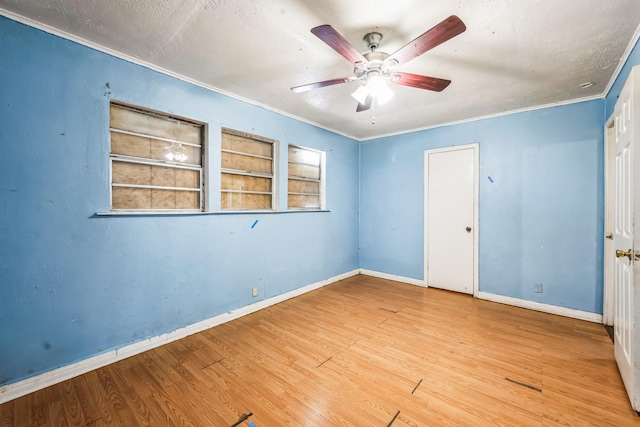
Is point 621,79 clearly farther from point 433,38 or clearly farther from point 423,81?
point 433,38

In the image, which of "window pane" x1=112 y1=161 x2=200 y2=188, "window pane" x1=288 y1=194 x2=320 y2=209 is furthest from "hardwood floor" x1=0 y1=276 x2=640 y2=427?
"window pane" x1=288 y1=194 x2=320 y2=209

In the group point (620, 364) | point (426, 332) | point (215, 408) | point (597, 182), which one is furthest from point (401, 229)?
point (215, 408)

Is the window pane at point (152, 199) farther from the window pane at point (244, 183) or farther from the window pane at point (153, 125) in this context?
the window pane at point (153, 125)

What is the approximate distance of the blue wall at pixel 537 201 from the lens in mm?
3096

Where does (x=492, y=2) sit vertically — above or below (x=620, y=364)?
above

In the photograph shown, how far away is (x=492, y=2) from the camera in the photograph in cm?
166

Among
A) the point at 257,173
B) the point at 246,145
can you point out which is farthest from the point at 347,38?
the point at 257,173

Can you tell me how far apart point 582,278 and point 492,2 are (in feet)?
10.6

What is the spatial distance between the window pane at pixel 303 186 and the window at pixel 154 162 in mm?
1421

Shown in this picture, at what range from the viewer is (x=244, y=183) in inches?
133

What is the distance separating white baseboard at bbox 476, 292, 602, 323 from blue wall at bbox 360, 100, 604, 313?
0.17ft

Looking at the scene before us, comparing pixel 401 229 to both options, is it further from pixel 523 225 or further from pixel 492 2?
pixel 492 2

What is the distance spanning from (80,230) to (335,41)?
2.34m

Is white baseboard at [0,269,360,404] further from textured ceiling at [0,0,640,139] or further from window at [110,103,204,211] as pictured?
textured ceiling at [0,0,640,139]
